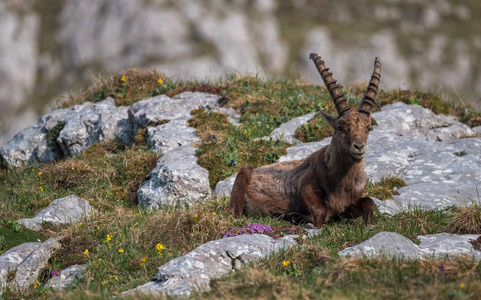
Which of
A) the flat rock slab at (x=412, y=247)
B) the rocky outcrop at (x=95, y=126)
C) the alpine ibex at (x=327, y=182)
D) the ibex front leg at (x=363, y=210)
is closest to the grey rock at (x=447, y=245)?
the flat rock slab at (x=412, y=247)

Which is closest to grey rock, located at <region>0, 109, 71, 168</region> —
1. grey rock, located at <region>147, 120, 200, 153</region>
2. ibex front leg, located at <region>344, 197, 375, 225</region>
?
grey rock, located at <region>147, 120, 200, 153</region>

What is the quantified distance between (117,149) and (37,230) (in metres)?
5.89

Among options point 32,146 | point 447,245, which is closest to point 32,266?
point 447,245

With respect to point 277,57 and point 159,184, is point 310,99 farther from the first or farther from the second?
point 277,57

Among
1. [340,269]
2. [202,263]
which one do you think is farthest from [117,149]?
[340,269]

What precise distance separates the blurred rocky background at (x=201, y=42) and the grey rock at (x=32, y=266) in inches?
5034

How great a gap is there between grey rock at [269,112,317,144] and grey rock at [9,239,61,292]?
6923mm

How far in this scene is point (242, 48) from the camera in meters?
155

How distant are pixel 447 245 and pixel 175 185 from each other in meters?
6.54

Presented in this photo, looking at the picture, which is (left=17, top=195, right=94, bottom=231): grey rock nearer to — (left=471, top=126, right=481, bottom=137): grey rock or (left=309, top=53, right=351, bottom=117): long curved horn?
(left=309, top=53, right=351, bottom=117): long curved horn

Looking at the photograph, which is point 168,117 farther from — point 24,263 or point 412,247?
point 412,247

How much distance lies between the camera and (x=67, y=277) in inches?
314

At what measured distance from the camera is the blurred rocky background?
479ft

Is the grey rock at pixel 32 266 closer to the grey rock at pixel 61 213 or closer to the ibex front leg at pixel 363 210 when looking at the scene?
the grey rock at pixel 61 213
